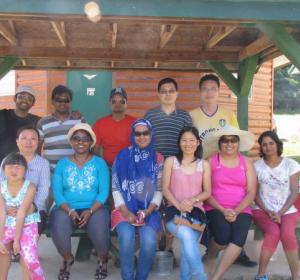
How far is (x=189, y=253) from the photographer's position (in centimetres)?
411

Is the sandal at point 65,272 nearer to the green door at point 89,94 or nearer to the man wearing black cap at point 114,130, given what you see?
the man wearing black cap at point 114,130

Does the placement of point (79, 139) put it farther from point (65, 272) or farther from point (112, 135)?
point (65, 272)

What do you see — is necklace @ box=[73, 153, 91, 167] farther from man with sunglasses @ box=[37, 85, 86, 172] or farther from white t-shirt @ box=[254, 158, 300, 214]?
white t-shirt @ box=[254, 158, 300, 214]

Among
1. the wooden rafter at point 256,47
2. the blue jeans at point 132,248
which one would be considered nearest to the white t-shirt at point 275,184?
the blue jeans at point 132,248

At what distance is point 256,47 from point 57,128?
2961 millimetres

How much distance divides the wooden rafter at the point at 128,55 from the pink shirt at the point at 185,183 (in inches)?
113

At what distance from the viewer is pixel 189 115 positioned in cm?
496

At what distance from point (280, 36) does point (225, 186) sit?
1471mm

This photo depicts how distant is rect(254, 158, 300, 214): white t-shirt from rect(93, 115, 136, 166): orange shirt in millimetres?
1412

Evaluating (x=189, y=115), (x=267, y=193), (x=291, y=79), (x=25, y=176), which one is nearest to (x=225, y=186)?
(x=267, y=193)

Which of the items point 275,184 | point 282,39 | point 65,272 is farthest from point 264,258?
point 282,39

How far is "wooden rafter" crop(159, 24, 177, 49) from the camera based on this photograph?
537 cm

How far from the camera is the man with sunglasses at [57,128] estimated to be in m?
5.00

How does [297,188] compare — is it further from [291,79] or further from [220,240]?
[291,79]
